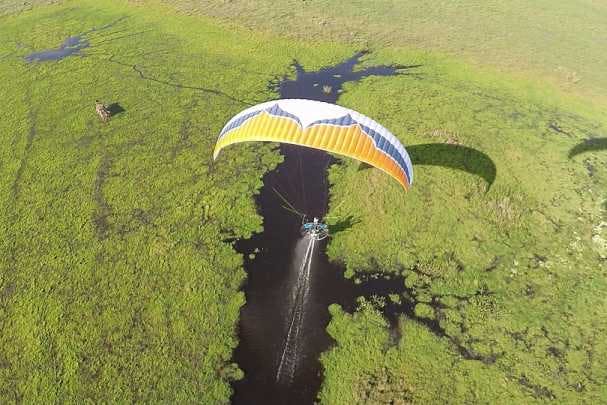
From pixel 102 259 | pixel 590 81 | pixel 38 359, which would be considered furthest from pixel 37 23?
pixel 590 81

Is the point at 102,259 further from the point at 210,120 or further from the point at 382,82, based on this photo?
the point at 382,82

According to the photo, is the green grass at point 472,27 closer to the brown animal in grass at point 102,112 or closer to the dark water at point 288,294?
the brown animal in grass at point 102,112

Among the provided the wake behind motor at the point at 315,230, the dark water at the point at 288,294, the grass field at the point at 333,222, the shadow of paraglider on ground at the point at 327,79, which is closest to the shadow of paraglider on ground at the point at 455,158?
the grass field at the point at 333,222

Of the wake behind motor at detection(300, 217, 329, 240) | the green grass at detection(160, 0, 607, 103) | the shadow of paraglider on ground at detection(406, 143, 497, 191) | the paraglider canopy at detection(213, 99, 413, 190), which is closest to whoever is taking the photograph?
the paraglider canopy at detection(213, 99, 413, 190)

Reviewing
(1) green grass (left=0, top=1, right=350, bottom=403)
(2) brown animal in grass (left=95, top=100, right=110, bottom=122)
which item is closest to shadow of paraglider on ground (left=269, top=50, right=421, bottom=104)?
(1) green grass (left=0, top=1, right=350, bottom=403)

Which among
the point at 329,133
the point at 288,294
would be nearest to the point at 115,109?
the point at 288,294

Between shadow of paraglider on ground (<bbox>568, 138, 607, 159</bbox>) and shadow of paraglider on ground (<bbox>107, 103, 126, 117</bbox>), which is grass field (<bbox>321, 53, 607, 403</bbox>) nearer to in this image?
shadow of paraglider on ground (<bbox>568, 138, 607, 159</bbox>)
